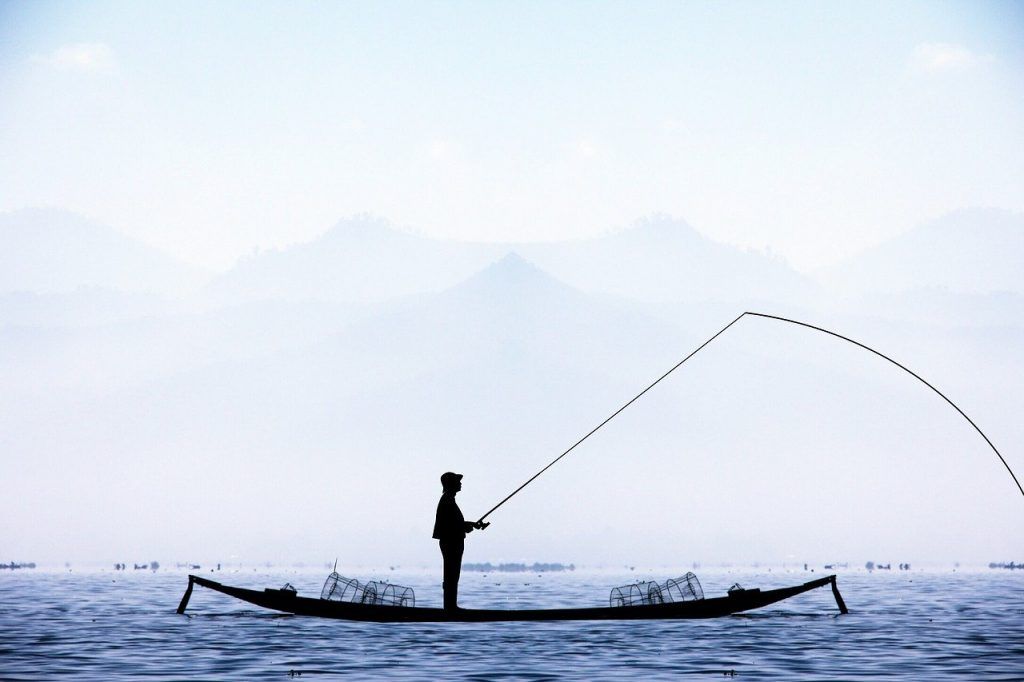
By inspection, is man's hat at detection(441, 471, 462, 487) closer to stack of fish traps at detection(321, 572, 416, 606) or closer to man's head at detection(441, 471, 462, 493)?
man's head at detection(441, 471, 462, 493)

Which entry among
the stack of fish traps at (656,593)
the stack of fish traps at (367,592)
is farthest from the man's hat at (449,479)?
the stack of fish traps at (656,593)

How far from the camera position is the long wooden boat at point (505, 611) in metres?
27.2

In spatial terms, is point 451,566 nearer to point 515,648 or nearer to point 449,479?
point 449,479

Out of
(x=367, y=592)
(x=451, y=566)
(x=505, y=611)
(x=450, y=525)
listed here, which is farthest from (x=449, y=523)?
(x=367, y=592)

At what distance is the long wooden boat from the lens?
27203 mm

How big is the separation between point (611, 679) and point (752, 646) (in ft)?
19.4

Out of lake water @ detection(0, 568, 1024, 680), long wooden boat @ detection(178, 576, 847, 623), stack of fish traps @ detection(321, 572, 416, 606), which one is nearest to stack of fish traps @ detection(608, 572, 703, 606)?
long wooden boat @ detection(178, 576, 847, 623)

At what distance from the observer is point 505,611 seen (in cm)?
2744

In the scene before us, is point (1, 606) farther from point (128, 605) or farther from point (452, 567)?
point (452, 567)

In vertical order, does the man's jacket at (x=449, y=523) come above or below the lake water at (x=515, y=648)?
above

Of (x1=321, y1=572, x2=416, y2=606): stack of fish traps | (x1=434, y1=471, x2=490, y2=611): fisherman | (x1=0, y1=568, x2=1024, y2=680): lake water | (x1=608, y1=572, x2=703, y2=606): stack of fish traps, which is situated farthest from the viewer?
(x1=321, y1=572, x2=416, y2=606): stack of fish traps

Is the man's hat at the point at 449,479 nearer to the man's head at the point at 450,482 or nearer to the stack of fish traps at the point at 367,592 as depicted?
the man's head at the point at 450,482

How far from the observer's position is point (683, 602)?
2836 cm

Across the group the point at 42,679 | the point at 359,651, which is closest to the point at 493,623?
the point at 359,651
